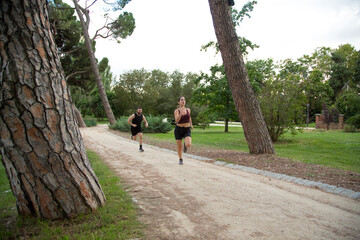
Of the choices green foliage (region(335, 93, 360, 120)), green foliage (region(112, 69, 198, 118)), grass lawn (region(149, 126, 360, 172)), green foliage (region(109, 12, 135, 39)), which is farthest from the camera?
green foliage (region(112, 69, 198, 118))

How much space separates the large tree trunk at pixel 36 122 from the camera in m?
2.70

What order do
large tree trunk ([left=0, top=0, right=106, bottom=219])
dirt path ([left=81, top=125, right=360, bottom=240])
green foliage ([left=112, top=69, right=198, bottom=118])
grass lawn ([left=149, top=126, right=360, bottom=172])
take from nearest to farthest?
1. large tree trunk ([left=0, top=0, right=106, bottom=219])
2. dirt path ([left=81, top=125, right=360, bottom=240])
3. grass lawn ([left=149, top=126, right=360, bottom=172])
4. green foliage ([left=112, top=69, right=198, bottom=118])

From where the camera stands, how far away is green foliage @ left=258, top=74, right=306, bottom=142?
13.0m

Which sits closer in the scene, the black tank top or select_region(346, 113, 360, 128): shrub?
the black tank top

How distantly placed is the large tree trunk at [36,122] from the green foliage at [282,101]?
11844mm

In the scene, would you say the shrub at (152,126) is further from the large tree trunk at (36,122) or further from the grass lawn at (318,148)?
the large tree trunk at (36,122)

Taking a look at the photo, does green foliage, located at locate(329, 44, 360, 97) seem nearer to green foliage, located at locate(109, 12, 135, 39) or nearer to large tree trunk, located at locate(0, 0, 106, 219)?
green foliage, located at locate(109, 12, 135, 39)

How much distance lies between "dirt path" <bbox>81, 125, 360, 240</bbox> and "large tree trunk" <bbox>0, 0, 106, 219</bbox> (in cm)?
118

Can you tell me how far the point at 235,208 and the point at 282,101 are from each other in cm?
1083

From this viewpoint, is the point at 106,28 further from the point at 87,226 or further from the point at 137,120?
the point at 87,226

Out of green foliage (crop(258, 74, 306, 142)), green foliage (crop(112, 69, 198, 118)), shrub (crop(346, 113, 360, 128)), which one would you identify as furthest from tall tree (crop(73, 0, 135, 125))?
shrub (crop(346, 113, 360, 128))

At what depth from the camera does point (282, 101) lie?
514 inches

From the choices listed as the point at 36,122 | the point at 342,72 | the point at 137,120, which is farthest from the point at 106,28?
the point at 342,72

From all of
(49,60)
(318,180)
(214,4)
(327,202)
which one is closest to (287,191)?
(327,202)
